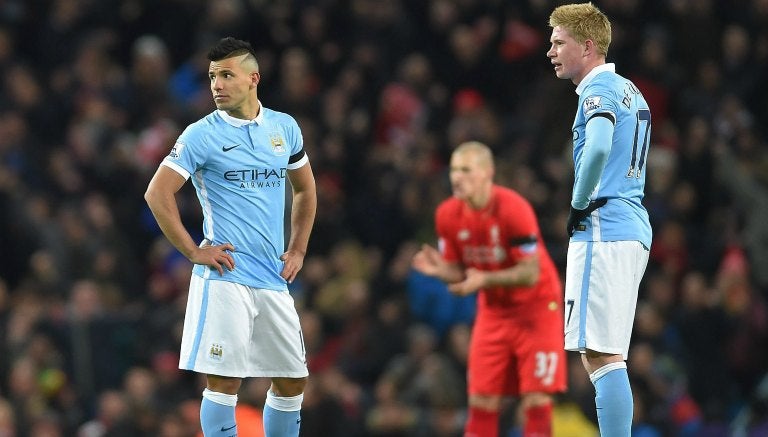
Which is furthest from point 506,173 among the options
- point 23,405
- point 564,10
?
point 564,10

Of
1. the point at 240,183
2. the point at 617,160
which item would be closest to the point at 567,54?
the point at 617,160

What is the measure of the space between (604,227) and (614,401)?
894 mm

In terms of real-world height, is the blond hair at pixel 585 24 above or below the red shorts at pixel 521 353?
above

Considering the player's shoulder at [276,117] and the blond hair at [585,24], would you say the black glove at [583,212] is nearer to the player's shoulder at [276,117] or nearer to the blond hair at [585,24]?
the blond hair at [585,24]

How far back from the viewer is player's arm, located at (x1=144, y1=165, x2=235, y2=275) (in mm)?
7371

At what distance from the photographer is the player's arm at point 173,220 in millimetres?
7371

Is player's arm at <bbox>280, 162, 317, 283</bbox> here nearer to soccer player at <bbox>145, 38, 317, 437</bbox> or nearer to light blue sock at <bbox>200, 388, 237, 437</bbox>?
soccer player at <bbox>145, 38, 317, 437</bbox>

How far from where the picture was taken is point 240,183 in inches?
297

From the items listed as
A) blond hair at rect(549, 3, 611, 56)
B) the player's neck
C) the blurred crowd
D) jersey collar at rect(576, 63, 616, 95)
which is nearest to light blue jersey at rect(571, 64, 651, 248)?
jersey collar at rect(576, 63, 616, 95)

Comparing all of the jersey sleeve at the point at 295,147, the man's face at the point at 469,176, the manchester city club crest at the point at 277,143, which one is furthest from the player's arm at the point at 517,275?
the manchester city club crest at the point at 277,143

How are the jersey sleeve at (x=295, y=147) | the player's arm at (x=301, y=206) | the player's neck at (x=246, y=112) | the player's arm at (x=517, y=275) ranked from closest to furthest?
the player's neck at (x=246, y=112)
the jersey sleeve at (x=295, y=147)
the player's arm at (x=301, y=206)
the player's arm at (x=517, y=275)

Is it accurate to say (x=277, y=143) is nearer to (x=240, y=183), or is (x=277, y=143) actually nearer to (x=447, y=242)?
(x=240, y=183)

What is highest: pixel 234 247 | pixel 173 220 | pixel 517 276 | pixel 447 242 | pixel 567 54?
pixel 567 54

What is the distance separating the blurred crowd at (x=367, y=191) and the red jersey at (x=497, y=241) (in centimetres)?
247
